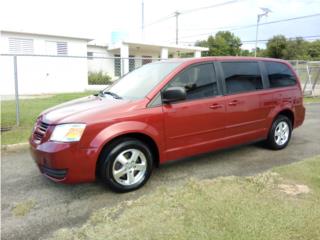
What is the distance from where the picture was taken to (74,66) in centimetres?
1859

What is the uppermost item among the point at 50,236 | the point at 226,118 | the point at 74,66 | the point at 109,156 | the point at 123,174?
the point at 74,66

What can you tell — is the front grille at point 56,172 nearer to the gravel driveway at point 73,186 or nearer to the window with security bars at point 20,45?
the gravel driveway at point 73,186

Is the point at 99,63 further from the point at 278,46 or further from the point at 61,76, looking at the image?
the point at 278,46

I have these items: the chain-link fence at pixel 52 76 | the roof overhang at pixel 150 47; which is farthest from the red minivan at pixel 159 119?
the roof overhang at pixel 150 47

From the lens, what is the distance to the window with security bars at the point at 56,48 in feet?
62.0

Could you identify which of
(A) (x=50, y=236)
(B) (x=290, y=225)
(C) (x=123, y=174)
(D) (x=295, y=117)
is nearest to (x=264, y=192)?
(B) (x=290, y=225)

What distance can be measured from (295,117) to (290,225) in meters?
3.58

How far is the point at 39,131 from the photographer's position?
3980mm

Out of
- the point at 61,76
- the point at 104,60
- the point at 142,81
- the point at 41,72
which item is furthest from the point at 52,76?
the point at 142,81

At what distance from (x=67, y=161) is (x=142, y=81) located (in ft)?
5.60

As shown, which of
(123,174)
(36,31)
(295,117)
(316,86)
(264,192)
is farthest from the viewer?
(36,31)

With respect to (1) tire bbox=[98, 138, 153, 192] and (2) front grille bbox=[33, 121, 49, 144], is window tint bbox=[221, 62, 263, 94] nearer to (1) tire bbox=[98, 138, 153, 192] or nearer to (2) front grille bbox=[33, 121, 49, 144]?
(1) tire bbox=[98, 138, 153, 192]

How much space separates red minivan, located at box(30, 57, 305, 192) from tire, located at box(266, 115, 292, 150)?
0.8 inches

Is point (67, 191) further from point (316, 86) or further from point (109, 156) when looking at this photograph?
point (316, 86)
